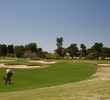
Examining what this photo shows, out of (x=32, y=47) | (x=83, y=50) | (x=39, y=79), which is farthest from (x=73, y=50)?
(x=39, y=79)

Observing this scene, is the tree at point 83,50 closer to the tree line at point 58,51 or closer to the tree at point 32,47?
the tree line at point 58,51

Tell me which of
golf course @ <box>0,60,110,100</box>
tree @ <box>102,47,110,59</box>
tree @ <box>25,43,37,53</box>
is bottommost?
golf course @ <box>0,60,110,100</box>

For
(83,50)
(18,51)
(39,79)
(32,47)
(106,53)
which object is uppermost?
(32,47)

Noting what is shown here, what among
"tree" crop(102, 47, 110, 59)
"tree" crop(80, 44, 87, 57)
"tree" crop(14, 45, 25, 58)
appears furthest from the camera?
"tree" crop(80, 44, 87, 57)

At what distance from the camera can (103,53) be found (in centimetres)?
17688

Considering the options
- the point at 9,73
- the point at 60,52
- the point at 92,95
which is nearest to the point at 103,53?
the point at 60,52

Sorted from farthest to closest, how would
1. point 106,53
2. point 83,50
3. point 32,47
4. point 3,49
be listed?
point 83,50 → point 32,47 → point 3,49 → point 106,53

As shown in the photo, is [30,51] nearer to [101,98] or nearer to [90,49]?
[90,49]

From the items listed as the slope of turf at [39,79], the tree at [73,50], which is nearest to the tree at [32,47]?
the tree at [73,50]

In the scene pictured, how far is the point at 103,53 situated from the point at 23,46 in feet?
191

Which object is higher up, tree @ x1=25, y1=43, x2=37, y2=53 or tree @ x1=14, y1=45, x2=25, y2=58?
tree @ x1=25, y1=43, x2=37, y2=53

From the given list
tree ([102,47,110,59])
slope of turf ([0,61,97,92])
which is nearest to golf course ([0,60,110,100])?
slope of turf ([0,61,97,92])

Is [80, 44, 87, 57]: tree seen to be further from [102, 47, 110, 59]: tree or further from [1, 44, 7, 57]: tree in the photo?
[1, 44, 7, 57]: tree

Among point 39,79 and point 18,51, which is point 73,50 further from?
point 39,79
